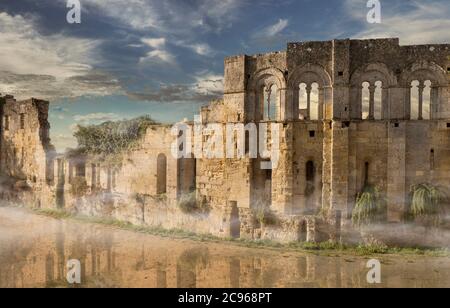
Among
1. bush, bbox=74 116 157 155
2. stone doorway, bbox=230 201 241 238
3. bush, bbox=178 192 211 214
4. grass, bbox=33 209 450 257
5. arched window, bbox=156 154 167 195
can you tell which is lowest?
grass, bbox=33 209 450 257

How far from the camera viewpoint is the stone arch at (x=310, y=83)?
15.0 m

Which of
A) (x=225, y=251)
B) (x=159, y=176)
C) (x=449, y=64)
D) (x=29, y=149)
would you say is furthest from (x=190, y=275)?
(x=29, y=149)

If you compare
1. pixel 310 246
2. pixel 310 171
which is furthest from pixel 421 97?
pixel 310 246

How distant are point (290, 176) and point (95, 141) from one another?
63.5ft

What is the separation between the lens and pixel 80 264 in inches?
510

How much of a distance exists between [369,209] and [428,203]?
6.39 ft

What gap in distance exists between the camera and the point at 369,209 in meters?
14.4

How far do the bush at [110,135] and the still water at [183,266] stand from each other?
13.4 meters

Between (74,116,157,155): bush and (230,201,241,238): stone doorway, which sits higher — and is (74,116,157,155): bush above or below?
above

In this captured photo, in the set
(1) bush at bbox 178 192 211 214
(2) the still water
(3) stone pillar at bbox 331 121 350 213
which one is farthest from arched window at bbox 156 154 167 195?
(3) stone pillar at bbox 331 121 350 213

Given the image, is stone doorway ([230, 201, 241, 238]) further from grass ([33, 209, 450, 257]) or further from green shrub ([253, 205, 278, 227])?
green shrub ([253, 205, 278, 227])

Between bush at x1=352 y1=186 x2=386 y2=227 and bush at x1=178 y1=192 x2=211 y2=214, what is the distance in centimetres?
575

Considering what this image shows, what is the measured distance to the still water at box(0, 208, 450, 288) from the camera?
37.3 ft
